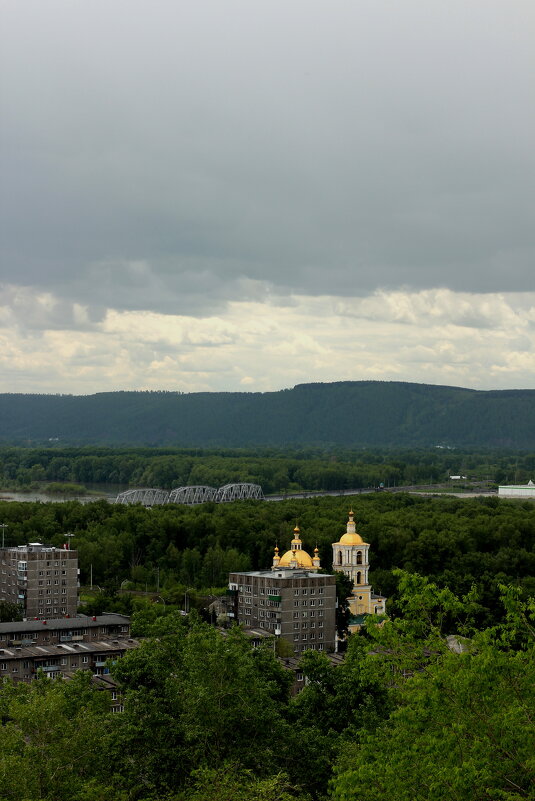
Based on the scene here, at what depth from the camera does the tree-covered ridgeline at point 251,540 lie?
306 feet

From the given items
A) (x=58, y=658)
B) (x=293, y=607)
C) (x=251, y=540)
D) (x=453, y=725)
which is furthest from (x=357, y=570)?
(x=453, y=725)

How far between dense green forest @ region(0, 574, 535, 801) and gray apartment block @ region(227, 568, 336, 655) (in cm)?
2101

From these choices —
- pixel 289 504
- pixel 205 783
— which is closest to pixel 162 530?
pixel 289 504

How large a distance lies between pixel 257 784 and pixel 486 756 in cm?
843

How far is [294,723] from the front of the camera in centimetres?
3825

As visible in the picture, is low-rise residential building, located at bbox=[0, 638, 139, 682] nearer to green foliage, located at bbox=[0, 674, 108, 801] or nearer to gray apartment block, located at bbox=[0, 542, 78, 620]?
gray apartment block, located at bbox=[0, 542, 78, 620]

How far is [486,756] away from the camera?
23.2 meters

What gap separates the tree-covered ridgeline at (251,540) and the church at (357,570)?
18.1ft

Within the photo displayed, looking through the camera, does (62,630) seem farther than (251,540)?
No

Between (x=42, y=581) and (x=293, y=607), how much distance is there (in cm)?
1962

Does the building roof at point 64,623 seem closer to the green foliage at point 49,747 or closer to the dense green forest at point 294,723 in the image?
the dense green forest at point 294,723

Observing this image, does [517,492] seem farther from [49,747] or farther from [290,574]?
[49,747]

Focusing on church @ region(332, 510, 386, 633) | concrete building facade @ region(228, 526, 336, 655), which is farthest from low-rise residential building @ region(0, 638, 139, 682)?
church @ region(332, 510, 386, 633)

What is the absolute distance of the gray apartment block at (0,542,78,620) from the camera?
76312mm
